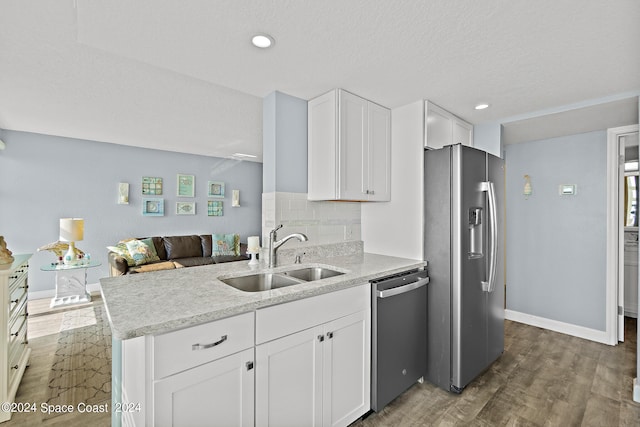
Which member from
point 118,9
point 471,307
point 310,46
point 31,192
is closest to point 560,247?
point 471,307

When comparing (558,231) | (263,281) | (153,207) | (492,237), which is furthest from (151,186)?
(558,231)

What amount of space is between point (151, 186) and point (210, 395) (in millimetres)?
5104

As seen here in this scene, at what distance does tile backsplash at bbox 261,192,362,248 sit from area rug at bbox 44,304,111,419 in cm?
163

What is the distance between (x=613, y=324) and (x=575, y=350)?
19.9 inches

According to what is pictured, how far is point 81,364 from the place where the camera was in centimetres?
252

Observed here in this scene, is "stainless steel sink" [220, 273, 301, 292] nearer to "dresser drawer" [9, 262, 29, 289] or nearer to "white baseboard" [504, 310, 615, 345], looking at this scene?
"dresser drawer" [9, 262, 29, 289]

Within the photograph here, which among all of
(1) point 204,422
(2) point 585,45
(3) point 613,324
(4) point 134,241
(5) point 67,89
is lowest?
(3) point 613,324

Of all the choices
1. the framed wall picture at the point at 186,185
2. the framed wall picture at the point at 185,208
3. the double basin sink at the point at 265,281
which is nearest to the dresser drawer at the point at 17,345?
the double basin sink at the point at 265,281

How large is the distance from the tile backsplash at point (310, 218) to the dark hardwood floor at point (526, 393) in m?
1.32

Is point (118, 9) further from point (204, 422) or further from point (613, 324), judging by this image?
point (613, 324)

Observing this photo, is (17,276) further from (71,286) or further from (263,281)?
(71,286)

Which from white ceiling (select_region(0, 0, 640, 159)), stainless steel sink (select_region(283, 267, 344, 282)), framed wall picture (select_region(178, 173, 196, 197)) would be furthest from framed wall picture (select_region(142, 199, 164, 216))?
stainless steel sink (select_region(283, 267, 344, 282))

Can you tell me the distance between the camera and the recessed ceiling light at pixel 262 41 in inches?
62.2

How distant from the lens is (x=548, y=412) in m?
1.91
